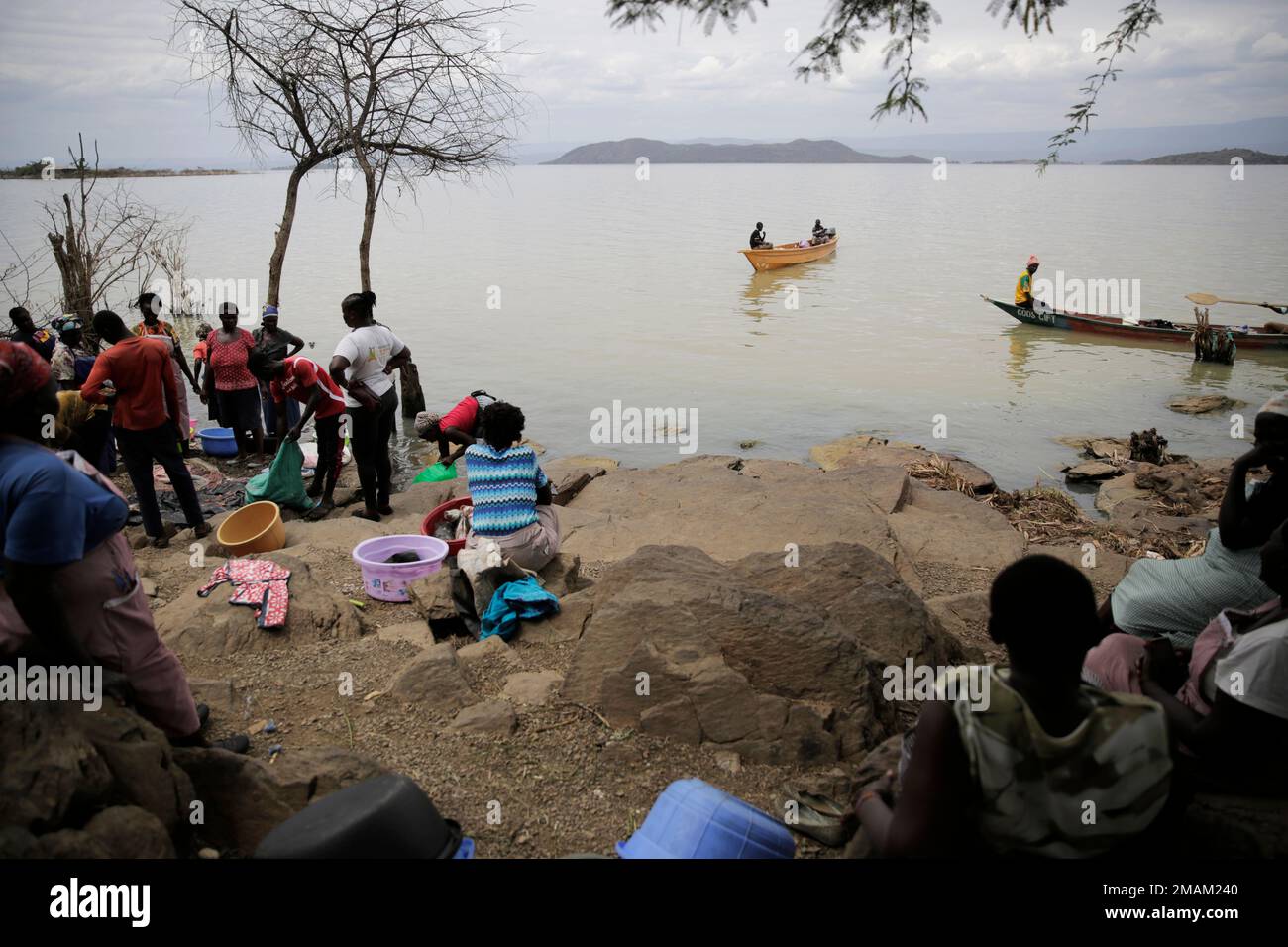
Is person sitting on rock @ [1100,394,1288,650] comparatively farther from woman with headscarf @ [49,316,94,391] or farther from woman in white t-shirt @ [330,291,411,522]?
woman with headscarf @ [49,316,94,391]

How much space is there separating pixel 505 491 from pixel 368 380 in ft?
A: 7.98

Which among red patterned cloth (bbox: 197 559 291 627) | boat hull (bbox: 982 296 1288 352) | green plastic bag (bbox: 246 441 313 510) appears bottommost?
red patterned cloth (bbox: 197 559 291 627)

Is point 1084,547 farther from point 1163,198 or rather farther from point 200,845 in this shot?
point 1163,198

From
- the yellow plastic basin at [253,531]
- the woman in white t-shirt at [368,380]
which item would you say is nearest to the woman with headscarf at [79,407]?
the yellow plastic basin at [253,531]

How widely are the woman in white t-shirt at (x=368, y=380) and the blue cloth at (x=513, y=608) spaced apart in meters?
2.91

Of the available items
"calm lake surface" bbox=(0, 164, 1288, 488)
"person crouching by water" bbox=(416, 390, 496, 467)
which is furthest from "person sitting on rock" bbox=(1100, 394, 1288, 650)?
"calm lake surface" bbox=(0, 164, 1288, 488)

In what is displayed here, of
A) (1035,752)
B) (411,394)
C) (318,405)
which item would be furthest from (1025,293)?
(1035,752)

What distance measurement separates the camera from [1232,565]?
128 inches

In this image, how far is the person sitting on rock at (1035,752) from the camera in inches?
74.7

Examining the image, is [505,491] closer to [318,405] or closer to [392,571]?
[392,571]

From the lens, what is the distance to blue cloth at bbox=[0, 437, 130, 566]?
2.49 m

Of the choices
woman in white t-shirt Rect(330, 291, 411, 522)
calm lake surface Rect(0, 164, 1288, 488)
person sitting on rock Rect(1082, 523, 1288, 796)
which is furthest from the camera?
calm lake surface Rect(0, 164, 1288, 488)

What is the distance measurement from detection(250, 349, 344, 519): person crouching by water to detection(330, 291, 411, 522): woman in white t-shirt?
465 mm
